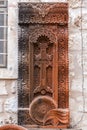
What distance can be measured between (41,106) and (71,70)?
0.50 metres

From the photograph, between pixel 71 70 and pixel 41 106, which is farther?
pixel 71 70

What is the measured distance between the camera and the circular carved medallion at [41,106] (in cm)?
458

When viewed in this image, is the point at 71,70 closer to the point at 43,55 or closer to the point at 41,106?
the point at 43,55

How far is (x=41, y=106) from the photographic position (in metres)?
4.62

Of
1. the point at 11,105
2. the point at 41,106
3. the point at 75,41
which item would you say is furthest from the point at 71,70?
the point at 11,105

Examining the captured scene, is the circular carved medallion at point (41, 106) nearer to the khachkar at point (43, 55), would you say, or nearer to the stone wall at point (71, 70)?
the khachkar at point (43, 55)

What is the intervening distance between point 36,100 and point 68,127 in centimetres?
41

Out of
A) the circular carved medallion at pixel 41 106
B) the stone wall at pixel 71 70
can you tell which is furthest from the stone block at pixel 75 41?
the circular carved medallion at pixel 41 106

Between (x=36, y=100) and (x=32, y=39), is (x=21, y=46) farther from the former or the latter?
(x=36, y=100)

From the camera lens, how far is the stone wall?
4.77m

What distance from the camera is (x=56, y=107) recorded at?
4.57 m

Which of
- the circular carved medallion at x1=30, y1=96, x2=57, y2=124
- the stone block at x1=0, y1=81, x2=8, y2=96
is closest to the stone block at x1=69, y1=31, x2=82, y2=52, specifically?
the circular carved medallion at x1=30, y1=96, x2=57, y2=124

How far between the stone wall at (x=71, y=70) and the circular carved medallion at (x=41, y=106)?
0.25 metres

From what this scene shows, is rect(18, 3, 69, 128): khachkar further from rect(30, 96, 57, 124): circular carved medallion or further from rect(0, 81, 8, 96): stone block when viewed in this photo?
rect(0, 81, 8, 96): stone block
